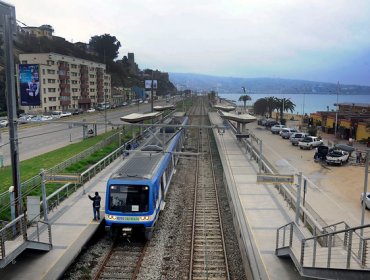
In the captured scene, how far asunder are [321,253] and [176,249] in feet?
17.7

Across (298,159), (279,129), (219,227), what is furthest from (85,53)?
(219,227)

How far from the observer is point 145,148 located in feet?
71.2

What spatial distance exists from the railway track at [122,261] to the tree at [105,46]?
4682 inches

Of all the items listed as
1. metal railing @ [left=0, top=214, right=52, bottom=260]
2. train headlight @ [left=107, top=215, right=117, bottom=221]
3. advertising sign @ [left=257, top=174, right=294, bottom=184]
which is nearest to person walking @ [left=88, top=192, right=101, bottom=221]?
train headlight @ [left=107, top=215, right=117, bottom=221]

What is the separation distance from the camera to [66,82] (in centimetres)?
7625

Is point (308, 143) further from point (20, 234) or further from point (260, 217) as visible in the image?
point (20, 234)

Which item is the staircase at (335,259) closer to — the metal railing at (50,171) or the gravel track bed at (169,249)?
the gravel track bed at (169,249)

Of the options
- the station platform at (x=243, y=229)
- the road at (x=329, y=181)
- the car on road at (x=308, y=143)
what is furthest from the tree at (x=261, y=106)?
the station platform at (x=243, y=229)

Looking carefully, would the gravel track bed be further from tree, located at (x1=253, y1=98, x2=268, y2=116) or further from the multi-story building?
tree, located at (x1=253, y1=98, x2=268, y2=116)

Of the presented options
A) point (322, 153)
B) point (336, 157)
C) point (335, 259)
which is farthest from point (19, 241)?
point (322, 153)

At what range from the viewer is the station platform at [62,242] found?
11.6 meters

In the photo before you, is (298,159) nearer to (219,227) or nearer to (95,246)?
(219,227)

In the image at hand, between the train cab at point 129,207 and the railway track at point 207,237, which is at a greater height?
the train cab at point 129,207

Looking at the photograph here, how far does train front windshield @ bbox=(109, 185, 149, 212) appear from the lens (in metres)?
14.5
